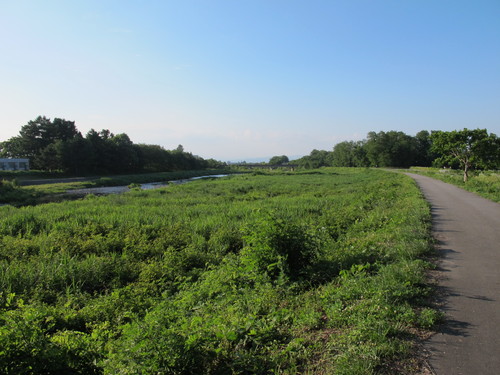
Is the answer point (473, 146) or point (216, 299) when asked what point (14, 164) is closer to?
point (216, 299)

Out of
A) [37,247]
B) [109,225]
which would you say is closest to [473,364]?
[37,247]

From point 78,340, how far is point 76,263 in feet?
15.9

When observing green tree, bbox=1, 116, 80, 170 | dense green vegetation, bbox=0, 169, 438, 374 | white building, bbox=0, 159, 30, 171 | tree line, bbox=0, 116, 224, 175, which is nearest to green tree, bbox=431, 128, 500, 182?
dense green vegetation, bbox=0, 169, 438, 374

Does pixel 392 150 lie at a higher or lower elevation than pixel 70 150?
higher

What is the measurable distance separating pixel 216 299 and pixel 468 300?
4.29 meters

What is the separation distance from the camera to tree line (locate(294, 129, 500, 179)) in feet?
85.6

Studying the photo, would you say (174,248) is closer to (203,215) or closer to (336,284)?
(203,215)

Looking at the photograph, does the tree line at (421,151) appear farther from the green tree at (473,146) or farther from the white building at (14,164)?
the white building at (14,164)

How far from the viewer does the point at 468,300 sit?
4.72 m

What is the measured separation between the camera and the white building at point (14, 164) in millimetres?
63794

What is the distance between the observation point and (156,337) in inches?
136

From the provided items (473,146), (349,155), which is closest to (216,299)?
(473,146)

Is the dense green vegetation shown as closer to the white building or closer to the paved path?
the paved path

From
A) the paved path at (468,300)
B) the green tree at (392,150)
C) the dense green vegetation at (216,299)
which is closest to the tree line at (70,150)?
the dense green vegetation at (216,299)
